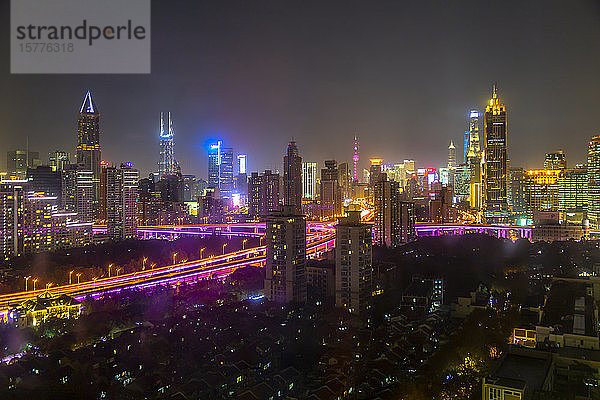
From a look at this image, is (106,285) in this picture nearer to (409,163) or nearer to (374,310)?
(374,310)

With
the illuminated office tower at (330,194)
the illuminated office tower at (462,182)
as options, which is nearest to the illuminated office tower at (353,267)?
the illuminated office tower at (330,194)

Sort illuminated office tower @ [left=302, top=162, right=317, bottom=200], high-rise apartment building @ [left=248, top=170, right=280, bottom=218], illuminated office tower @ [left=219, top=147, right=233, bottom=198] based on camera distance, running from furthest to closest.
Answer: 1. illuminated office tower @ [left=219, top=147, right=233, bottom=198]
2. illuminated office tower @ [left=302, top=162, right=317, bottom=200]
3. high-rise apartment building @ [left=248, top=170, right=280, bottom=218]

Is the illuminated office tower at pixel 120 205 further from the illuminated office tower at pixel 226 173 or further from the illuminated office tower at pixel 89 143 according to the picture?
the illuminated office tower at pixel 226 173

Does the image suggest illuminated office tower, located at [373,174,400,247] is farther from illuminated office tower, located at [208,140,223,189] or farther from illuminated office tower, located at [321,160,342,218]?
illuminated office tower, located at [208,140,223,189]

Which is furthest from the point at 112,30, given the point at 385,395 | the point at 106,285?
the point at 106,285

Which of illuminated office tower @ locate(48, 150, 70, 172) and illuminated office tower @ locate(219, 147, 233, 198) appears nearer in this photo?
illuminated office tower @ locate(48, 150, 70, 172)

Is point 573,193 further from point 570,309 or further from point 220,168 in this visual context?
point 220,168

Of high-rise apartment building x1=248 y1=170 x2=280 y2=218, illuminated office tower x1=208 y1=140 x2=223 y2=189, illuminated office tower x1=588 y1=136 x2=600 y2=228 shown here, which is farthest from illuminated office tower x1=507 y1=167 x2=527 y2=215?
illuminated office tower x1=208 y1=140 x2=223 y2=189
